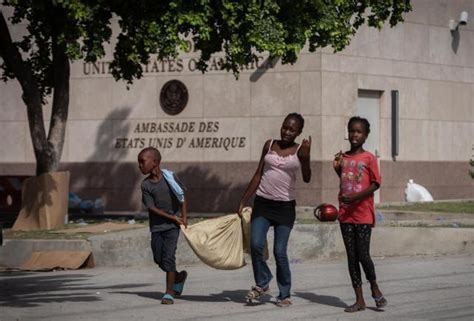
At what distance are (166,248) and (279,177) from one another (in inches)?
54.9

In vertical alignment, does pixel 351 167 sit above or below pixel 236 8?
below

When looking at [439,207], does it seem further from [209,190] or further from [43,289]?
[43,289]

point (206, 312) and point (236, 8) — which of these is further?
point (236, 8)

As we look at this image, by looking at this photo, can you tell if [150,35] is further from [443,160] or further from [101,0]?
[443,160]

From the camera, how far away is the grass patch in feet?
82.7

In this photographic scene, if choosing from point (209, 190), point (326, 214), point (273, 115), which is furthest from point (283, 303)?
point (209, 190)

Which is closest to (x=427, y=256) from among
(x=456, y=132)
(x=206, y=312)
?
(x=206, y=312)

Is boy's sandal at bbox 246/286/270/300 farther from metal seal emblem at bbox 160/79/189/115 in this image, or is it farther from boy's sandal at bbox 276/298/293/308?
metal seal emblem at bbox 160/79/189/115

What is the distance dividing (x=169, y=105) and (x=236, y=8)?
991 centimetres

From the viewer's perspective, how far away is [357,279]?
11766 millimetres

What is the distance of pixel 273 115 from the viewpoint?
27.2 meters

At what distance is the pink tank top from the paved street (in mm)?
1071

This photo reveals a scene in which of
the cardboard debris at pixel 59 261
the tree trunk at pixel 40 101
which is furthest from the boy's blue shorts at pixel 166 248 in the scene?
the tree trunk at pixel 40 101

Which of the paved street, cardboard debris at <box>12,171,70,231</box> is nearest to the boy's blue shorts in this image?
the paved street
